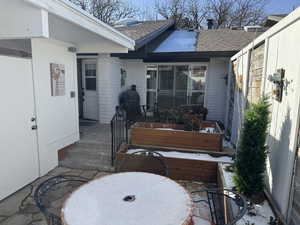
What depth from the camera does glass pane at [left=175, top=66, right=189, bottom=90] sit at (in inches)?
272

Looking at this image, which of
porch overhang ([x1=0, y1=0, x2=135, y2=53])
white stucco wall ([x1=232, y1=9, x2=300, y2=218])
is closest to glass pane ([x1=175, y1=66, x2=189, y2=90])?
porch overhang ([x1=0, y1=0, x2=135, y2=53])

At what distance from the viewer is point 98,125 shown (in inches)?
245

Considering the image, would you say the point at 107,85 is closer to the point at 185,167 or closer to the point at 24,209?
the point at 185,167

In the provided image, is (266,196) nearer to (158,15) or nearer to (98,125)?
(98,125)

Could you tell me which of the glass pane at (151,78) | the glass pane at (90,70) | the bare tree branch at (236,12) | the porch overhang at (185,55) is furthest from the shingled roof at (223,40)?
the bare tree branch at (236,12)

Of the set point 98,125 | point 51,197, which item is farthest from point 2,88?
point 98,125

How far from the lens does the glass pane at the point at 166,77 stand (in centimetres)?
704

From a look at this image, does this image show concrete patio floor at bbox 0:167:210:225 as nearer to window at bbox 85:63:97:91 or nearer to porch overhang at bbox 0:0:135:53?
porch overhang at bbox 0:0:135:53

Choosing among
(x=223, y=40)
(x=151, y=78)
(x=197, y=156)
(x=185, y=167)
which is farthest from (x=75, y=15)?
(x=223, y=40)

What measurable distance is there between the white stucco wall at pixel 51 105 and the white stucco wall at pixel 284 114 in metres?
3.55

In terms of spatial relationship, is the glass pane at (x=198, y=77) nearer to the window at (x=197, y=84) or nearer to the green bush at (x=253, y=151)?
the window at (x=197, y=84)

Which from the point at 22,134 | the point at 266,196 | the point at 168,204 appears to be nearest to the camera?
the point at 168,204

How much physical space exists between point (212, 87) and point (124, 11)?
10669 mm

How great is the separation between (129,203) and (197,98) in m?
5.77
